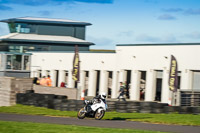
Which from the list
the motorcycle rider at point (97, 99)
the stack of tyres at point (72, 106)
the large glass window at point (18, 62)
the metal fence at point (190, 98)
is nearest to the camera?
the motorcycle rider at point (97, 99)

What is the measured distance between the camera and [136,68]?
130 feet

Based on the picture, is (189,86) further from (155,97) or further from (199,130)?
(199,130)

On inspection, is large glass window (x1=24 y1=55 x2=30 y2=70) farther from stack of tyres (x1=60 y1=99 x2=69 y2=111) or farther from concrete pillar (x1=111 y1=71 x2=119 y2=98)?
concrete pillar (x1=111 y1=71 x2=119 y2=98)

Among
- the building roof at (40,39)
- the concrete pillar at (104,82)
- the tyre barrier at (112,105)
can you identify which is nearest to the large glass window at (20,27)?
the building roof at (40,39)

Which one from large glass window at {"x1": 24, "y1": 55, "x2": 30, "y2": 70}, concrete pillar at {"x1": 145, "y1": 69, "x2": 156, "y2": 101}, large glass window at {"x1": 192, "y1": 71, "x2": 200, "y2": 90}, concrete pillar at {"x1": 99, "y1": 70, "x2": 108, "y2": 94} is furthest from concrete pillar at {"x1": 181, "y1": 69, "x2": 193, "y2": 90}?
large glass window at {"x1": 24, "y1": 55, "x2": 30, "y2": 70}

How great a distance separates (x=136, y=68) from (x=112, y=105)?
673 inches

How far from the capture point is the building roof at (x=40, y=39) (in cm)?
6444

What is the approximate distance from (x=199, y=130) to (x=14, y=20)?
54353mm

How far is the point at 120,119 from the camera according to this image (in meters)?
19.1

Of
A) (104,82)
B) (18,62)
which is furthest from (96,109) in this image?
(104,82)

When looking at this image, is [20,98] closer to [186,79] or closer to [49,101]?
[49,101]

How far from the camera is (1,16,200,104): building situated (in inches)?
1356

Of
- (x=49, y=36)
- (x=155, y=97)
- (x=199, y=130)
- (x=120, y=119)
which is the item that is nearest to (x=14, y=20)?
(x=49, y=36)

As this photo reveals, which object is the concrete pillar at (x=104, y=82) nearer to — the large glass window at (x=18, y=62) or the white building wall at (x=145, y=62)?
the white building wall at (x=145, y=62)
